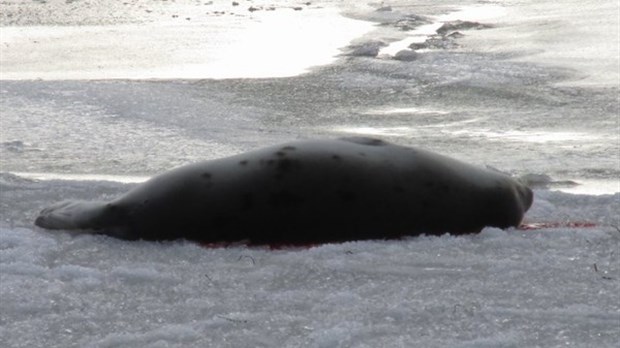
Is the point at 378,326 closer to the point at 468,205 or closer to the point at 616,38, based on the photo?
the point at 468,205

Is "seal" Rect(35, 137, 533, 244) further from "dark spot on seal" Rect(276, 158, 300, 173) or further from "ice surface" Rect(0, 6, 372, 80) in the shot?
"ice surface" Rect(0, 6, 372, 80)

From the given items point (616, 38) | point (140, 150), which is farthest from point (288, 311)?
point (616, 38)

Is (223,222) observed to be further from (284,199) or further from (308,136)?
(308,136)

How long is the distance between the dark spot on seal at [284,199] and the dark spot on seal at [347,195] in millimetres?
140

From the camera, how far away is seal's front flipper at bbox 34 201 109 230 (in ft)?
15.1

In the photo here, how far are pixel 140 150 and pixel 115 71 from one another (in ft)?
13.4

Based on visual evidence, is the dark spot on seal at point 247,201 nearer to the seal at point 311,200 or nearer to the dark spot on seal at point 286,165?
the seal at point 311,200

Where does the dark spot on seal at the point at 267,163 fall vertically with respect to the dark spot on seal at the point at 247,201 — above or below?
above

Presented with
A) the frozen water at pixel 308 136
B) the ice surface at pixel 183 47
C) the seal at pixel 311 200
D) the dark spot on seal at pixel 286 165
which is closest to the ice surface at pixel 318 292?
the frozen water at pixel 308 136

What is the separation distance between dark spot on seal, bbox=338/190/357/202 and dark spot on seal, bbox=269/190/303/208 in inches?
5.5

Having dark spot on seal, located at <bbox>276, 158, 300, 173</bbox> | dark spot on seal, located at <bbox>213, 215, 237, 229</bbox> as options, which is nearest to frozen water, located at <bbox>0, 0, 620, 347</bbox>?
dark spot on seal, located at <bbox>213, 215, 237, 229</bbox>

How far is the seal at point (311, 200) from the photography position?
4410 mm

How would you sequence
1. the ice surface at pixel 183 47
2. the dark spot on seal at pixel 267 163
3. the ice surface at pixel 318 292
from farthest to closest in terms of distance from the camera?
the ice surface at pixel 183 47 → the dark spot on seal at pixel 267 163 → the ice surface at pixel 318 292

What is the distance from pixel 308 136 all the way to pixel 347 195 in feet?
10.3
